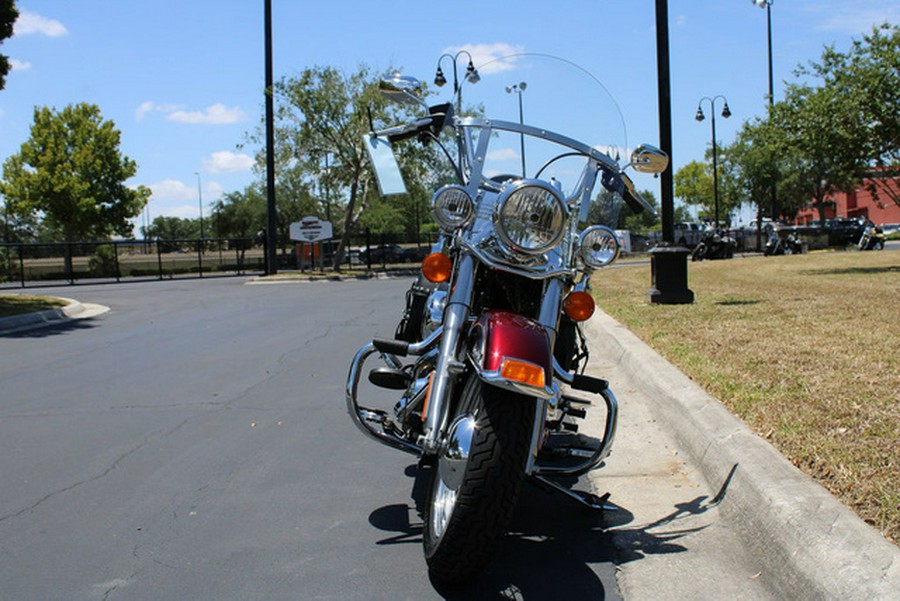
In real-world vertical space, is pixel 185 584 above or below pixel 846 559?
below

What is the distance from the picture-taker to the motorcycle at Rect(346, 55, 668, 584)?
2.92 metres

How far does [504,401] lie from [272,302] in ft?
46.6

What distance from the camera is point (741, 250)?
43000 mm

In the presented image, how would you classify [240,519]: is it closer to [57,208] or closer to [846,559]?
[846,559]

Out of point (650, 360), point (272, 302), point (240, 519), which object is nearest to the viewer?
point (240, 519)

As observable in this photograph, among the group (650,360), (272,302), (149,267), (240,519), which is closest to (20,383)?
(240,519)

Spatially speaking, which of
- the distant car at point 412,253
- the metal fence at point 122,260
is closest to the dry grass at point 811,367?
the metal fence at point 122,260

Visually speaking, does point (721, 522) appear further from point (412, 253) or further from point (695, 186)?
point (695, 186)

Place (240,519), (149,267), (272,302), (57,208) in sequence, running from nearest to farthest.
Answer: (240,519), (272,302), (149,267), (57,208)

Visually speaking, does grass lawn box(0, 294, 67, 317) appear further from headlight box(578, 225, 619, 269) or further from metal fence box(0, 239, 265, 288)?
metal fence box(0, 239, 265, 288)

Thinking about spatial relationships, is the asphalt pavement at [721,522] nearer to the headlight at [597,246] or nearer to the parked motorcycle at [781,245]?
the headlight at [597,246]

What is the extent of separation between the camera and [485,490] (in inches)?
112

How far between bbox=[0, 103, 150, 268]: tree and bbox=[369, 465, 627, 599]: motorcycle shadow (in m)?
42.0

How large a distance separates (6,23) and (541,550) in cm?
1591
